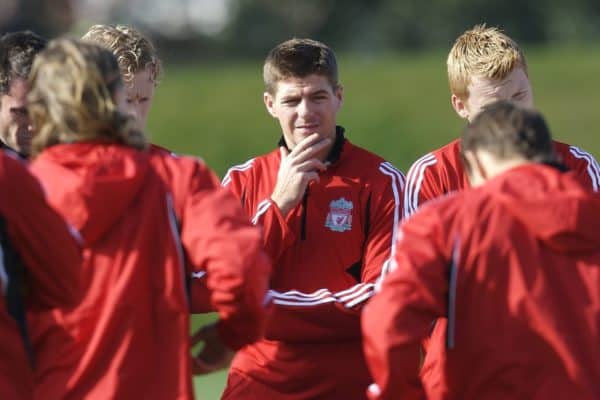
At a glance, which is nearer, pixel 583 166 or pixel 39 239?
pixel 39 239

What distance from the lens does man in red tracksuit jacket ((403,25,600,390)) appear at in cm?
554

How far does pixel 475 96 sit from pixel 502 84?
0.43ft

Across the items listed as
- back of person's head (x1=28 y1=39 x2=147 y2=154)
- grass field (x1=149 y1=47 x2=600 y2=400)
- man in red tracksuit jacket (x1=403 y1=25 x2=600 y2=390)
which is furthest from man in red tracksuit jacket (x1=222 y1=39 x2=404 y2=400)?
grass field (x1=149 y1=47 x2=600 y2=400)

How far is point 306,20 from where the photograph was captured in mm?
36625

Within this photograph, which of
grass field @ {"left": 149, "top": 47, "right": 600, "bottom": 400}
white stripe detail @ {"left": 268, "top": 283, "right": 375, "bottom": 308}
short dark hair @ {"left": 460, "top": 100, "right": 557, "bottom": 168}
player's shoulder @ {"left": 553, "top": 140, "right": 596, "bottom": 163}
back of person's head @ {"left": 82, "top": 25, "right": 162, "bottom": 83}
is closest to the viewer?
short dark hair @ {"left": 460, "top": 100, "right": 557, "bottom": 168}

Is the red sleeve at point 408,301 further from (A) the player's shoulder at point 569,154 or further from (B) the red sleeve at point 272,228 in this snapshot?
(A) the player's shoulder at point 569,154

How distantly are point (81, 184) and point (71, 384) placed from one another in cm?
63

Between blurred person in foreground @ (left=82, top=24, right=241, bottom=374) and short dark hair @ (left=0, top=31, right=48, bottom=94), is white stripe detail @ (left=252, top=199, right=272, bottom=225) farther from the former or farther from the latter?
short dark hair @ (left=0, top=31, right=48, bottom=94)

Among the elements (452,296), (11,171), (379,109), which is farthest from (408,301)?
(379,109)

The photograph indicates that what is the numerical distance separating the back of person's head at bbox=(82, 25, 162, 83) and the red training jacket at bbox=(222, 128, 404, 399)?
71 cm

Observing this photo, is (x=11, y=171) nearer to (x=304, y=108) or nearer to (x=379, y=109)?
(x=304, y=108)

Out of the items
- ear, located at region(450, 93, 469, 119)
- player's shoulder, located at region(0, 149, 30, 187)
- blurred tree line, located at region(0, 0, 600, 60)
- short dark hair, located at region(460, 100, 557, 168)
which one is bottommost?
blurred tree line, located at region(0, 0, 600, 60)

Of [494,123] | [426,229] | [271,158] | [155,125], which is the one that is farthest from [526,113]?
[155,125]

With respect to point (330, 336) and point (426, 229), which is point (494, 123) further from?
point (330, 336)
